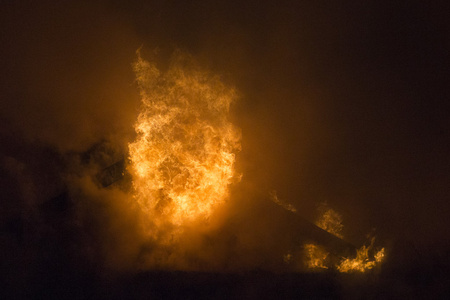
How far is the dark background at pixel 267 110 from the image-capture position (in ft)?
22.5

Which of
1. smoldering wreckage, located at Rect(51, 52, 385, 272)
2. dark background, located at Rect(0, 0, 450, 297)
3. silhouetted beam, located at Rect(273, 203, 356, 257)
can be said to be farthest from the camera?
silhouetted beam, located at Rect(273, 203, 356, 257)

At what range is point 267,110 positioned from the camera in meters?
10.6

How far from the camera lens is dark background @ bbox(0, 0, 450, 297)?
22.5 ft

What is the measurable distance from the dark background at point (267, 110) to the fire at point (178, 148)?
682 mm

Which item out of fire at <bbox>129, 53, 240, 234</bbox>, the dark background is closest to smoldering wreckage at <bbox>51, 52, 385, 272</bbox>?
fire at <bbox>129, 53, 240, 234</bbox>

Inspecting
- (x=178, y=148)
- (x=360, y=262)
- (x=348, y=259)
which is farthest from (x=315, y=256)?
(x=178, y=148)

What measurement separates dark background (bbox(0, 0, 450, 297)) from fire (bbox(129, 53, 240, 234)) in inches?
26.9

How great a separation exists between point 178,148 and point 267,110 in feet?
12.9

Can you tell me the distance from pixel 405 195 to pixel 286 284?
22.8ft

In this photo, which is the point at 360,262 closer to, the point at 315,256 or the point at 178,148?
the point at 315,256

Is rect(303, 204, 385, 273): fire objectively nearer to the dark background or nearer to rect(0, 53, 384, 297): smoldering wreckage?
rect(0, 53, 384, 297): smoldering wreckage

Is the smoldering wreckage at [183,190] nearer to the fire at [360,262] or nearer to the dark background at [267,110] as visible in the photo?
the fire at [360,262]

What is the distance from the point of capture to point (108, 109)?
8484mm

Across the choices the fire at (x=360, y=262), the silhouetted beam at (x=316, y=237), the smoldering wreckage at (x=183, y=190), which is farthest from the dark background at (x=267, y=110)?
the silhouetted beam at (x=316, y=237)
